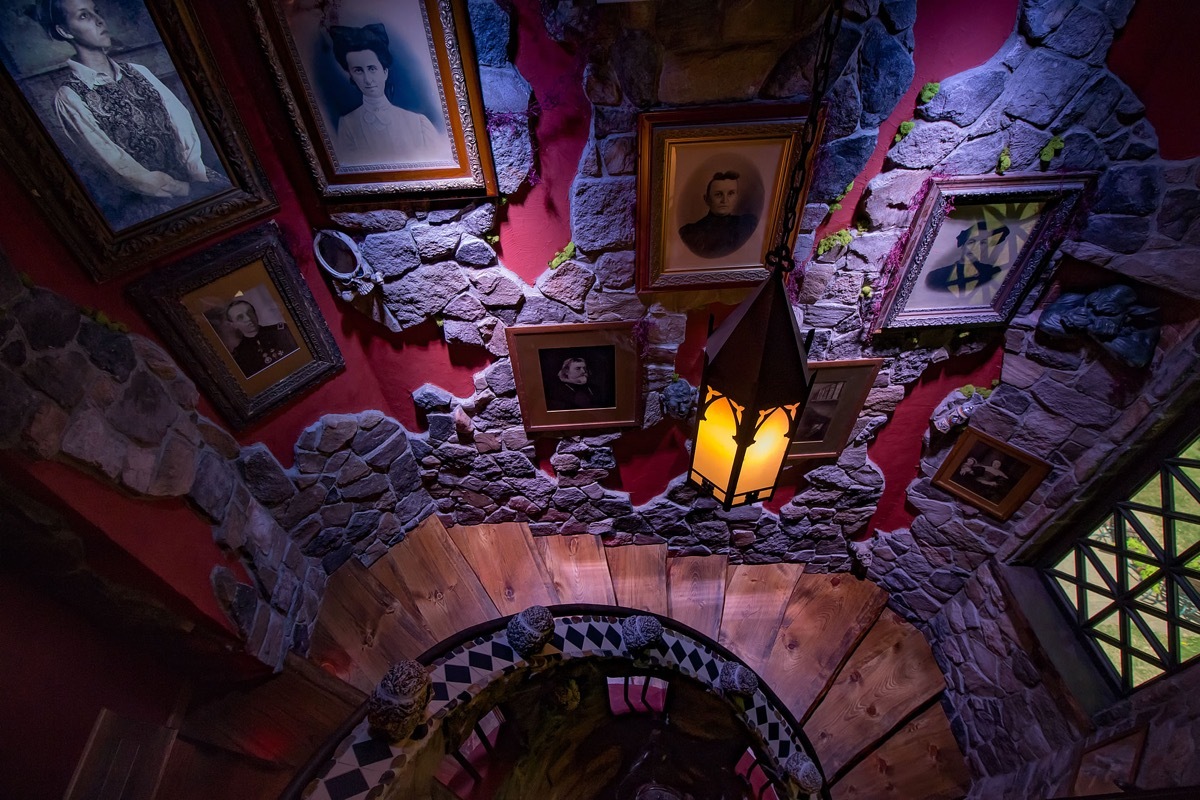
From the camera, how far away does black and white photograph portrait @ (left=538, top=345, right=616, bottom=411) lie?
2449mm

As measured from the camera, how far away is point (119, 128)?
4.64 ft

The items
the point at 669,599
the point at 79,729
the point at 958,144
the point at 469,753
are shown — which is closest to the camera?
the point at 79,729

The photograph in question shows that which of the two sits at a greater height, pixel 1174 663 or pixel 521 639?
pixel 1174 663

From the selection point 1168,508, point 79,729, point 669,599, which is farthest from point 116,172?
point 1168,508

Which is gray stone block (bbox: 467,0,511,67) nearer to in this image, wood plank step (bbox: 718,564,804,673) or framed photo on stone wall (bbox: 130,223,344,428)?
framed photo on stone wall (bbox: 130,223,344,428)

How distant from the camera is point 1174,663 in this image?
1.97 meters

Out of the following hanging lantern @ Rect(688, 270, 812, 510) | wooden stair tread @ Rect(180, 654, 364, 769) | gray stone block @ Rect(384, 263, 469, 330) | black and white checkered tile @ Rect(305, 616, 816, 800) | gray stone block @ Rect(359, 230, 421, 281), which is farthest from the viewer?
gray stone block @ Rect(384, 263, 469, 330)

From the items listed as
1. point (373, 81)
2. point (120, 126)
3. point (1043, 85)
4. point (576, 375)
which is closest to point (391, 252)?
point (373, 81)

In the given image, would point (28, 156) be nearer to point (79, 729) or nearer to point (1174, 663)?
point (79, 729)

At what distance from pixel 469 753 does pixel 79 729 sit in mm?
1544

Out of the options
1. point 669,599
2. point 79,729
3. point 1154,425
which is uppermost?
point 1154,425

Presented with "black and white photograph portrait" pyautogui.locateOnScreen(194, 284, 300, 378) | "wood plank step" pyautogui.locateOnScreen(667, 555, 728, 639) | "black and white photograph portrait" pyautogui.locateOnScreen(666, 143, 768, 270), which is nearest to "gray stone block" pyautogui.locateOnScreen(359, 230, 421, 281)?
"black and white photograph portrait" pyautogui.locateOnScreen(194, 284, 300, 378)

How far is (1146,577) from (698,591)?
2067mm

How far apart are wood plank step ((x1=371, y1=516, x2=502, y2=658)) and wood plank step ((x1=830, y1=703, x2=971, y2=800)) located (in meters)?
2.12
